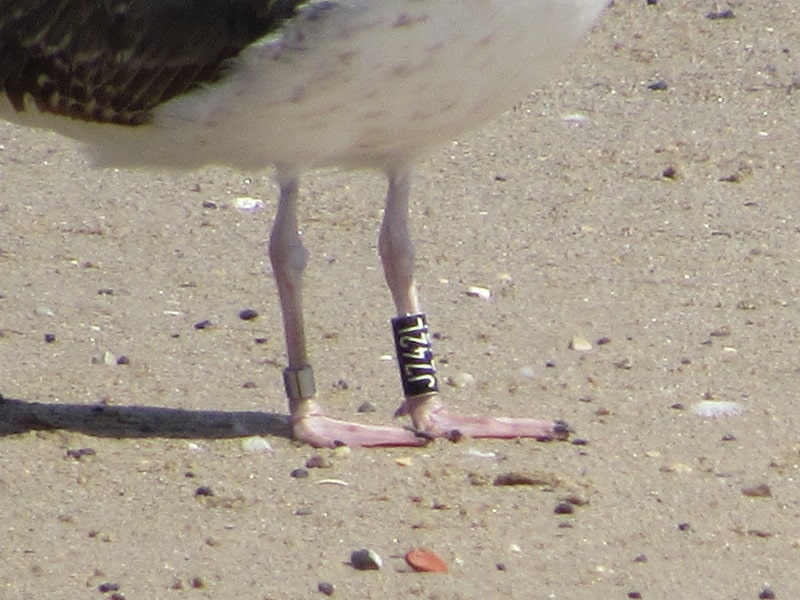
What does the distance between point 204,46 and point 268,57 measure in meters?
0.29

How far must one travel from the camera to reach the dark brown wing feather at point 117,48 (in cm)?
558

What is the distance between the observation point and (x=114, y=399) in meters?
6.25

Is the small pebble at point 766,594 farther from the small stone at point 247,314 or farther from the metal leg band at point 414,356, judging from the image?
the small stone at point 247,314

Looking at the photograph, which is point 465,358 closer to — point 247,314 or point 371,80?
point 247,314

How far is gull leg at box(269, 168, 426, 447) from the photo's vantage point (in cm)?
584

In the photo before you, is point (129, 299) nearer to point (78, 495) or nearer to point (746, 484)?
point (78, 495)

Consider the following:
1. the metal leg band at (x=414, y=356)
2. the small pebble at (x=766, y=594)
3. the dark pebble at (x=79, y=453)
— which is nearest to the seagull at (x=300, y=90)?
the metal leg band at (x=414, y=356)

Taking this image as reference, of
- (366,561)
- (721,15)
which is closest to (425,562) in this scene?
(366,561)

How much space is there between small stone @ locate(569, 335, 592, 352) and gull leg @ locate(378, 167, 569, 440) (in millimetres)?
718

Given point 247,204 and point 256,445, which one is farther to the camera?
point 247,204

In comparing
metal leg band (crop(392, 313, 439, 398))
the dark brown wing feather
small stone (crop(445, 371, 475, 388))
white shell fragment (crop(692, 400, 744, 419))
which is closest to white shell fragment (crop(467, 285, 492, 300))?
small stone (crop(445, 371, 475, 388))

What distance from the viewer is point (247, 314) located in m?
6.99

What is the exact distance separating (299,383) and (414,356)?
37 cm

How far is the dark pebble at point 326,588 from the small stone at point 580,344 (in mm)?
2074
